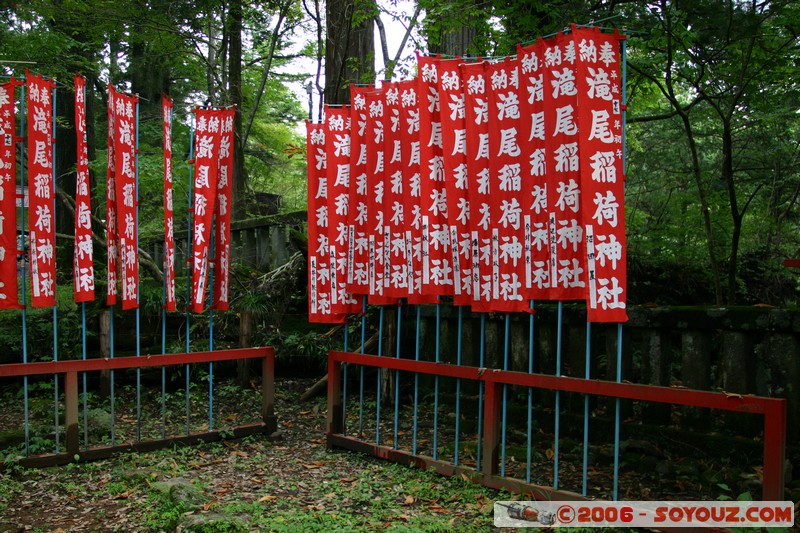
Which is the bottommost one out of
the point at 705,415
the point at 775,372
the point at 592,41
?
the point at 705,415

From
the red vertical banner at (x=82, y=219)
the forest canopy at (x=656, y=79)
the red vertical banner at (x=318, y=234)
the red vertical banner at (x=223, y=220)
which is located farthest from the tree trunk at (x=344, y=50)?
the red vertical banner at (x=82, y=219)

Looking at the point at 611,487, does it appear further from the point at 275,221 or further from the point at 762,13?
the point at 275,221

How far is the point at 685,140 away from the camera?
1002 cm

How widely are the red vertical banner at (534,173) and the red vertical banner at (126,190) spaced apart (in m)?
4.23

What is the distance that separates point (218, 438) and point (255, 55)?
14132 millimetres

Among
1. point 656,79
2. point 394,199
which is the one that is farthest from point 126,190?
point 656,79

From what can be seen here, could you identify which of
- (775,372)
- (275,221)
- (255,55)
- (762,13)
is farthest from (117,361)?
(255,55)

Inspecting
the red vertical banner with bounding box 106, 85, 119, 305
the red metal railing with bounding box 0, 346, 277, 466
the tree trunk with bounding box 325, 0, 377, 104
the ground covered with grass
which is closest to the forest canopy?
the tree trunk with bounding box 325, 0, 377, 104

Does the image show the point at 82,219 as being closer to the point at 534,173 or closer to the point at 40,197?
the point at 40,197

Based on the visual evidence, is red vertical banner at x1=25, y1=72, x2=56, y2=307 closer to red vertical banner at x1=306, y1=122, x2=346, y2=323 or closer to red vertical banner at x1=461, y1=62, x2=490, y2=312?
red vertical banner at x1=306, y1=122, x2=346, y2=323

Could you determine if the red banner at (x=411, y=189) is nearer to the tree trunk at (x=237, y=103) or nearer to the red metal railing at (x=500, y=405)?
the red metal railing at (x=500, y=405)

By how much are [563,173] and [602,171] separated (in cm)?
37

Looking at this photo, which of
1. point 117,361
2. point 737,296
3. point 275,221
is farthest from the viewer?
point 275,221

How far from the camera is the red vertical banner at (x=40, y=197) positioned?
5.97 metres
